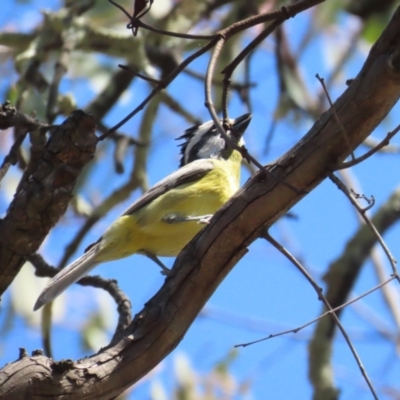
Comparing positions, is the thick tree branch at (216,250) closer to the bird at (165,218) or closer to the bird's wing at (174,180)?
the bird at (165,218)

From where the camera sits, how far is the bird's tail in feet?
11.8

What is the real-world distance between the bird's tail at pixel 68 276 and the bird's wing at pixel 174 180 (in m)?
0.34

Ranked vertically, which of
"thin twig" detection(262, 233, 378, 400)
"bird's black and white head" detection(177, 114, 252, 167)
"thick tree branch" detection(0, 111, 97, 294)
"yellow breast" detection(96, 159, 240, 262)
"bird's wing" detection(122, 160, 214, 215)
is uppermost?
"bird's black and white head" detection(177, 114, 252, 167)

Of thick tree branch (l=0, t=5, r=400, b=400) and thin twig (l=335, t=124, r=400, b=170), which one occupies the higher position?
thick tree branch (l=0, t=5, r=400, b=400)

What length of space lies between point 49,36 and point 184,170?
1.25 metres

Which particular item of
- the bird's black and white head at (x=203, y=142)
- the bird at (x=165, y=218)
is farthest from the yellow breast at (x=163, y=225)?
the bird's black and white head at (x=203, y=142)

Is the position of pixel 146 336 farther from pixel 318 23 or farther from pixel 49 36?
pixel 318 23

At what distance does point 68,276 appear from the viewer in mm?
3684

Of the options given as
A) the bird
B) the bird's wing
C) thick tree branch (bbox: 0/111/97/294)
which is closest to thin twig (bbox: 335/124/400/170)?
thick tree branch (bbox: 0/111/97/294)

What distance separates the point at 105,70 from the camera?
5.95 m

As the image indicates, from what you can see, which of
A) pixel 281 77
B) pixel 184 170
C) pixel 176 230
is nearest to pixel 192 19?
pixel 281 77

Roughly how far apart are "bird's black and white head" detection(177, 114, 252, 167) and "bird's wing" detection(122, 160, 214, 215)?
548 millimetres

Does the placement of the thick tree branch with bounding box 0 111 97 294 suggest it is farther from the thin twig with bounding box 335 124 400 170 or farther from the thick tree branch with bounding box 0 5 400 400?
the thin twig with bounding box 335 124 400 170

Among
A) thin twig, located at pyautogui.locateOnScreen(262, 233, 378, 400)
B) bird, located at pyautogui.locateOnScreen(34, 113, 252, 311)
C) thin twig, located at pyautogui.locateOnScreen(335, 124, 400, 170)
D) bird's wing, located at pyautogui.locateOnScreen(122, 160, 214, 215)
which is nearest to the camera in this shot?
thin twig, located at pyautogui.locateOnScreen(335, 124, 400, 170)
